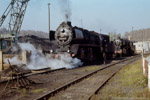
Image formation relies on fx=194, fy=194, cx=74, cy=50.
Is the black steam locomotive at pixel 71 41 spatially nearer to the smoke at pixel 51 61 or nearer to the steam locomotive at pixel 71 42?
the steam locomotive at pixel 71 42

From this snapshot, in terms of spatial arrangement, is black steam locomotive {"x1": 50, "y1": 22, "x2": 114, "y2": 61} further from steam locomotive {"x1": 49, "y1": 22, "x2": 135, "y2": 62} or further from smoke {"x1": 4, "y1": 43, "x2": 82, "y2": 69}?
smoke {"x1": 4, "y1": 43, "x2": 82, "y2": 69}

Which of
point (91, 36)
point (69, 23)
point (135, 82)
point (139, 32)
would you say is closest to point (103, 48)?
point (91, 36)

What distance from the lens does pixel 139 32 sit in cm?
11425

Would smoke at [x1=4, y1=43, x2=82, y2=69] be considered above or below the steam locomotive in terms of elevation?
below

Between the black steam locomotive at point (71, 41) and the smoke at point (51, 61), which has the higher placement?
the black steam locomotive at point (71, 41)

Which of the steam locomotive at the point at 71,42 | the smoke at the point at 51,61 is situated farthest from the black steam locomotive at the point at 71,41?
the smoke at the point at 51,61

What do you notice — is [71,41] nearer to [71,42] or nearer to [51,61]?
[71,42]

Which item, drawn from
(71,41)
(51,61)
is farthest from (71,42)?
(51,61)

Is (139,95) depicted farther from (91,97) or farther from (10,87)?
(10,87)

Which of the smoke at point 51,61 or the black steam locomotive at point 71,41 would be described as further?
the black steam locomotive at point 71,41

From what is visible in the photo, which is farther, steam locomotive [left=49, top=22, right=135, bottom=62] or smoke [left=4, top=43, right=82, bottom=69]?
steam locomotive [left=49, top=22, right=135, bottom=62]

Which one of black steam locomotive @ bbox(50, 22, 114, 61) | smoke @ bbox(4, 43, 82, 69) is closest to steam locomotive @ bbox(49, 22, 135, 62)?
black steam locomotive @ bbox(50, 22, 114, 61)

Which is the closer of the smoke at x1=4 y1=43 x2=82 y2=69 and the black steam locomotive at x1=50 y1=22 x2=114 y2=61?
the smoke at x1=4 y1=43 x2=82 y2=69

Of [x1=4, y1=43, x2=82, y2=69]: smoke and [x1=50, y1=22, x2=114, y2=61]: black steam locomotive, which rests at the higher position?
[x1=50, y1=22, x2=114, y2=61]: black steam locomotive
